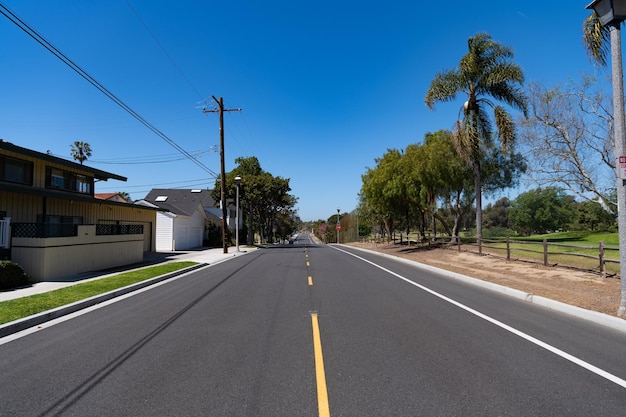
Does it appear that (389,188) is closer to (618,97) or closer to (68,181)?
(68,181)

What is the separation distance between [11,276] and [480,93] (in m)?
26.5

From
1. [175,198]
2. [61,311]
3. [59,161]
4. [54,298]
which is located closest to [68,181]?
[59,161]

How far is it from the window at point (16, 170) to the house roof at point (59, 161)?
67 cm

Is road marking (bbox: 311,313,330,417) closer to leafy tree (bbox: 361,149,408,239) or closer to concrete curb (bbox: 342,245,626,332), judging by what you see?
concrete curb (bbox: 342,245,626,332)

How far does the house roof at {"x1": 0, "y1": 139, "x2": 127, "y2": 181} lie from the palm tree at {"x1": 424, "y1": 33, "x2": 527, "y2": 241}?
21.2 meters

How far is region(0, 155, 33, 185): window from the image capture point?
48.7ft

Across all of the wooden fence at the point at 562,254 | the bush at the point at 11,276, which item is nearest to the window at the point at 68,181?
the bush at the point at 11,276

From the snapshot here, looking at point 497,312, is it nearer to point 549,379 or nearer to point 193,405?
point 549,379

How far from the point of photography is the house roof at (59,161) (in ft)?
45.9

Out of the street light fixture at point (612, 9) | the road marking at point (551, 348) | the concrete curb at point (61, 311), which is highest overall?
the street light fixture at point (612, 9)

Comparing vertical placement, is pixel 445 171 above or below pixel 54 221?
above

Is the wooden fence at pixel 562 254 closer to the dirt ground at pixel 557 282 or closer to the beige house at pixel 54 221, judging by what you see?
the dirt ground at pixel 557 282

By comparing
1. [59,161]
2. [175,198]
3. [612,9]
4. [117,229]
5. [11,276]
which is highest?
[612,9]

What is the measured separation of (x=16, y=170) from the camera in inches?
610
